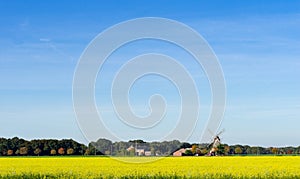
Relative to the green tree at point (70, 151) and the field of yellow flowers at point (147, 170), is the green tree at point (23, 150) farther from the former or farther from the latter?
the field of yellow flowers at point (147, 170)

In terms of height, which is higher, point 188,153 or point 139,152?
point 188,153

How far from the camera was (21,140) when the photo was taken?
59344 mm

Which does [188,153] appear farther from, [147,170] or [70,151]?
[147,170]

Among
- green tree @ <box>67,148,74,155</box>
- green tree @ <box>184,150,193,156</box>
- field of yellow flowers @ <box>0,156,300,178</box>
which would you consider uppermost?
green tree @ <box>67,148,74,155</box>

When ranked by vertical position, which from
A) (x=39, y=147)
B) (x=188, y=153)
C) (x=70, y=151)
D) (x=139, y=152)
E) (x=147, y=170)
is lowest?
(x=147, y=170)

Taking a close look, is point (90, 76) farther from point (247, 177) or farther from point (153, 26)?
point (247, 177)

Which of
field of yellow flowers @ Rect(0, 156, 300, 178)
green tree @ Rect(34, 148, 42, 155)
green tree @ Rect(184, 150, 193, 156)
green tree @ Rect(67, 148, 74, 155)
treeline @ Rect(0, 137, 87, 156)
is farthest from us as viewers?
green tree @ Rect(34, 148, 42, 155)

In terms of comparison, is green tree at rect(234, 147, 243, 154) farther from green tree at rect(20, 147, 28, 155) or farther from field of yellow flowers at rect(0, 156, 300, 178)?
field of yellow flowers at rect(0, 156, 300, 178)

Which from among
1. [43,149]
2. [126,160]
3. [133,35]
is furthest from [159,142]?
[43,149]

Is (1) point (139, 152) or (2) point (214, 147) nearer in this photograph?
(1) point (139, 152)

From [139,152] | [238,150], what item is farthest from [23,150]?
[139,152]

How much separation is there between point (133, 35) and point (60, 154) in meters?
41.9

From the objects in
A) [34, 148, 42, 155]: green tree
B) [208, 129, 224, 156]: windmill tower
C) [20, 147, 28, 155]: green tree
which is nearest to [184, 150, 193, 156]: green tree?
[208, 129, 224, 156]: windmill tower

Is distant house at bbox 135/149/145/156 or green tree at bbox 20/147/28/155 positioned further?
green tree at bbox 20/147/28/155
